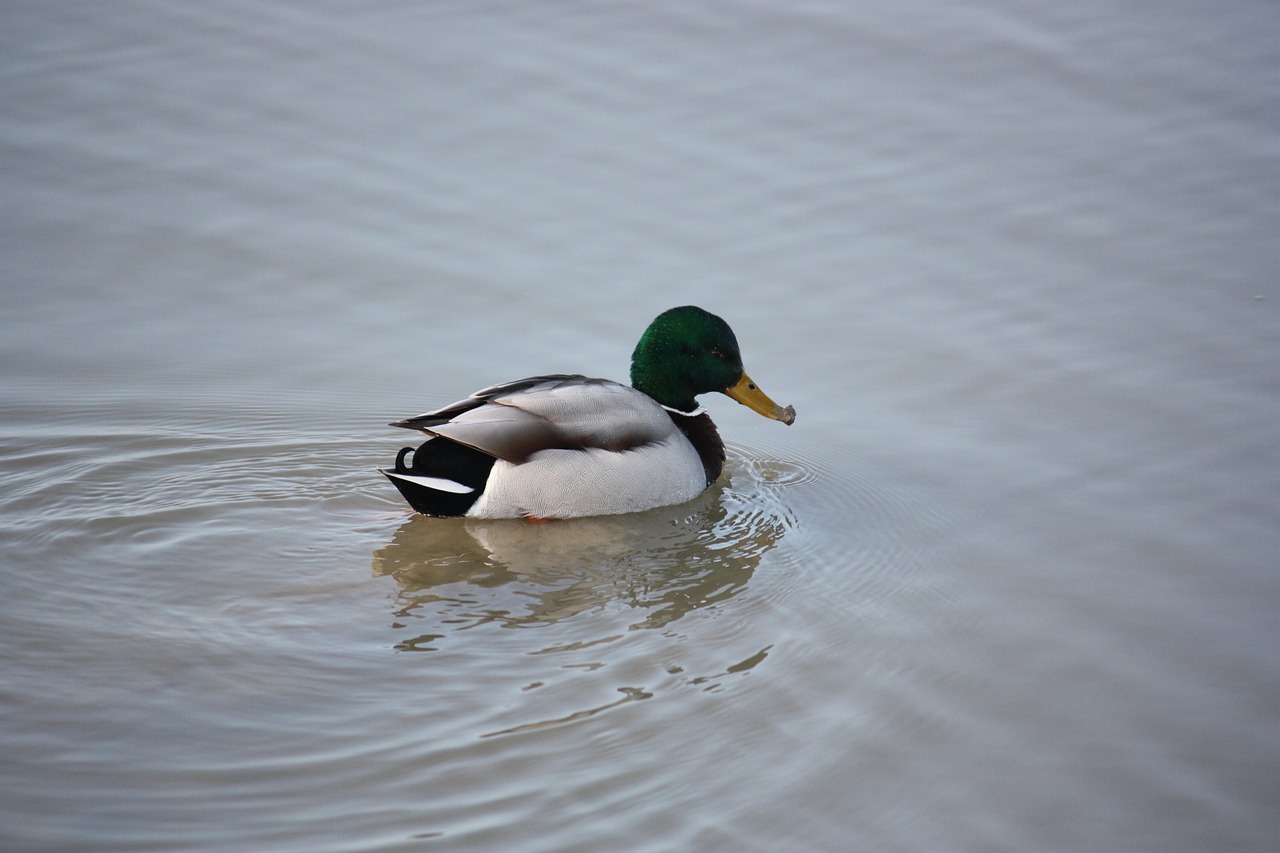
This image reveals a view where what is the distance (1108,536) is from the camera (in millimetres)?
6145

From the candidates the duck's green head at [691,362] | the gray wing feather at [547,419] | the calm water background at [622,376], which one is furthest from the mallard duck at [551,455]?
the duck's green head at [691,362]

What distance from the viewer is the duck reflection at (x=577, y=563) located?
5629 millimetres

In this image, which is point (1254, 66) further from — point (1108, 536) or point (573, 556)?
point (573, 556)

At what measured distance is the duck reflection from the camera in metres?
5.63

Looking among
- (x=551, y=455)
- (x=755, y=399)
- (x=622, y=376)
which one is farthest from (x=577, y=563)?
(x=622, y=376)

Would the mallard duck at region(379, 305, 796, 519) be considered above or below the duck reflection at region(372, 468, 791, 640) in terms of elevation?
above

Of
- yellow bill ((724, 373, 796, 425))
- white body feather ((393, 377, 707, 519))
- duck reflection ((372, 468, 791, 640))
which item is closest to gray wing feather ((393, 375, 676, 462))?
white body feather ((393, 377, 707, 519))

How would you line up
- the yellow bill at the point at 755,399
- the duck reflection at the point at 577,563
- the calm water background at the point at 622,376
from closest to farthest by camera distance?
the calm water background at the point at 622,376
the duck reflection at the point at 577,563
the yellow bill at the point at 755,399

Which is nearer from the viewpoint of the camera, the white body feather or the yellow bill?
the white body feather

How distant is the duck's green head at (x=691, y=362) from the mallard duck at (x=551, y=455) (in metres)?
0.30

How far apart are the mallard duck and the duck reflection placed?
0.09 metres

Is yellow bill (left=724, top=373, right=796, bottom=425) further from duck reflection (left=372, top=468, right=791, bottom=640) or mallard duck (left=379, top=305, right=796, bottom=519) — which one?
duck reflection (left=372, top=468, right=791, bottom=640)

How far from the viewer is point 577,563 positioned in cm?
613

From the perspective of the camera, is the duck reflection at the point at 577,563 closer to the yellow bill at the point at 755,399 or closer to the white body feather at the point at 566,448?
the white body feather at the point at 566,448
